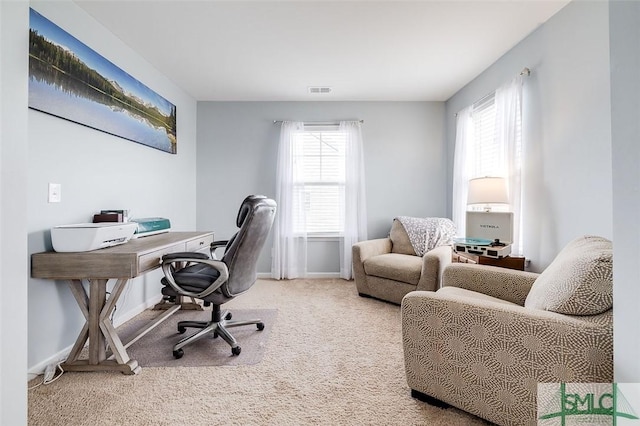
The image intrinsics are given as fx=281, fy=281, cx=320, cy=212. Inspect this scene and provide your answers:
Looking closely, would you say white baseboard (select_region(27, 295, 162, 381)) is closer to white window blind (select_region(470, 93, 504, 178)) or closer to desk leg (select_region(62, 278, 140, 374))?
desk leg (select_region(62, 278, 140, 374))

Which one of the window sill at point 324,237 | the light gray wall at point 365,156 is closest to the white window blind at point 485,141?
the light gray wall at point 365,156

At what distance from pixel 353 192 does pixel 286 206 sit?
0.95m

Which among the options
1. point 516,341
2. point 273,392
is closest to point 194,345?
point 273,392

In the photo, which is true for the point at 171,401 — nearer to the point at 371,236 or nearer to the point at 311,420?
the point at 311,420

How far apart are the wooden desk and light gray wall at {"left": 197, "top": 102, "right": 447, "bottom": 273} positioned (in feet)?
6.76

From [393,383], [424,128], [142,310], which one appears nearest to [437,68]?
[424,128]

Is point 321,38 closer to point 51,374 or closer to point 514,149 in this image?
point 514,149

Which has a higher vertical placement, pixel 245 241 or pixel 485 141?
pixel 485 141

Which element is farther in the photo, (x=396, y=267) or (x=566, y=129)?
(x=396, y=267)

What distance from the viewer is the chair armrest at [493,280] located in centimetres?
171

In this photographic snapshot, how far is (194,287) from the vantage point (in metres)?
1.96

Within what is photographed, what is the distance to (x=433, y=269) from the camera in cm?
266

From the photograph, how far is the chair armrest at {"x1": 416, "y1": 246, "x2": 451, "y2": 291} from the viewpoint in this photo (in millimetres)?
2652

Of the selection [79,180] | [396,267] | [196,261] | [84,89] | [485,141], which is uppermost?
[84,89]
